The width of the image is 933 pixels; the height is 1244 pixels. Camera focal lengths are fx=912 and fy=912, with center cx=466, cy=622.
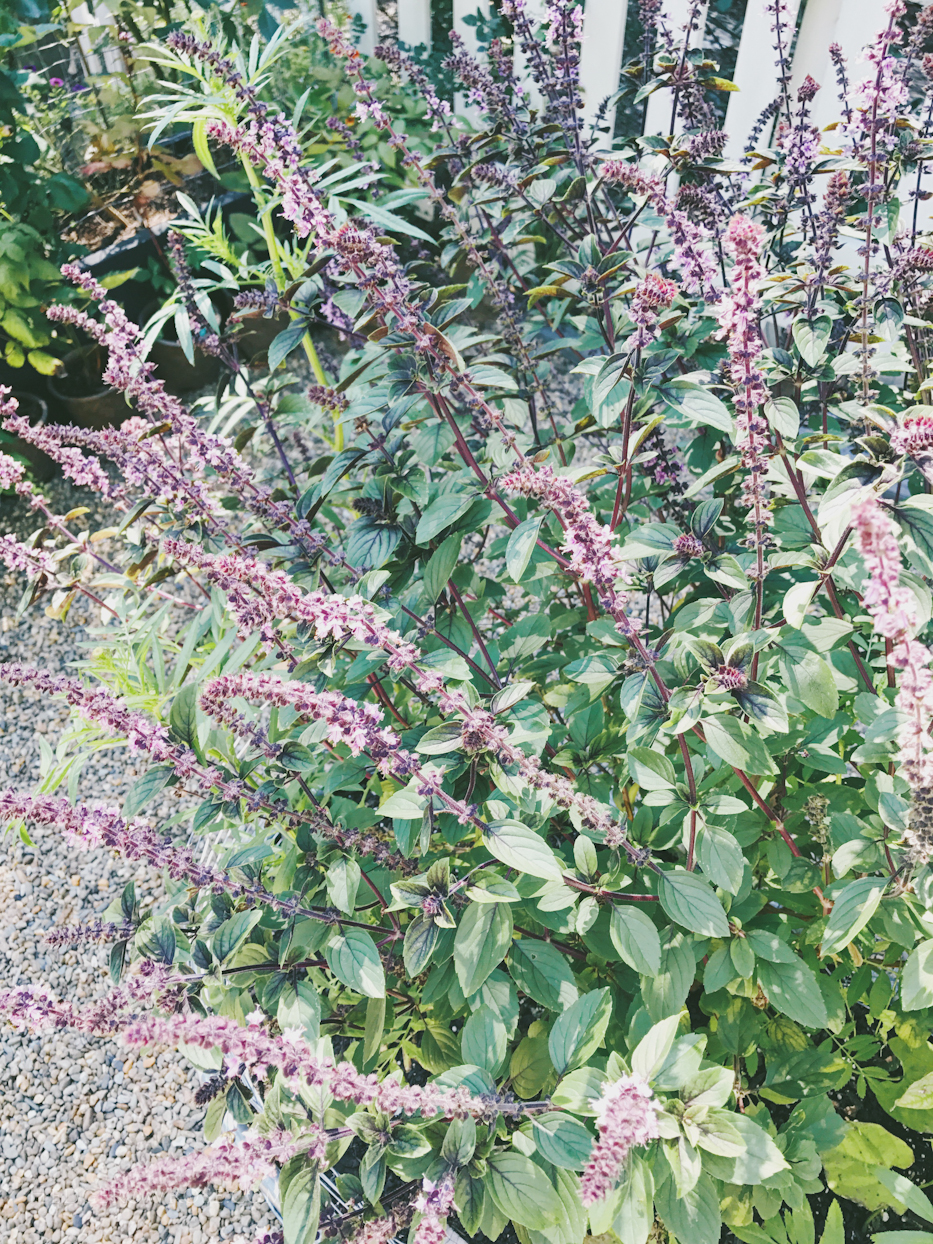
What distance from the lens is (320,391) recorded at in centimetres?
202

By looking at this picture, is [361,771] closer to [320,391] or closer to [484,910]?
[484,910]

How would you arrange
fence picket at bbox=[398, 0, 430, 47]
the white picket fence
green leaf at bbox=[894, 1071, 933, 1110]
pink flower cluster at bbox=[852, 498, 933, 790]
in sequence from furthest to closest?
fence picket at bbox=[398, 0, 430, 47] < the white picket fence < green leaf at bbox=[894, 1071, 933, 1110] < pink flower cluster at bbox=[852, 498, 933, 790]

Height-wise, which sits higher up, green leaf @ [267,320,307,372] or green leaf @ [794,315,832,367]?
green leaf @ [794,315,832,367]

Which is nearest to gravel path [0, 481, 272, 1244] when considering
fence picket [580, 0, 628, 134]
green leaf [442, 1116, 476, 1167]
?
green leaf [442, 1116, 476, 1167]

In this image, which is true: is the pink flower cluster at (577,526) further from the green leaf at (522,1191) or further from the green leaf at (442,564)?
the green leaf at (522,1191)

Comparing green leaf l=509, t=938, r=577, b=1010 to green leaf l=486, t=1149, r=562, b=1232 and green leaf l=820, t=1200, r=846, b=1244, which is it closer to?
green leaf l=486, t=1149, r=562, b=1232

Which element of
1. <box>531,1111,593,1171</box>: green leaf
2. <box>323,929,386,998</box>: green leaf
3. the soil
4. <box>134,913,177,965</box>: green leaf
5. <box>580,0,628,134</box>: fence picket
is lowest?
the soil

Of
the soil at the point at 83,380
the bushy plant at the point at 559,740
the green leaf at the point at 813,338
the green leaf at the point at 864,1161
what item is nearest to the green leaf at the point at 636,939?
the bushy plant at the point at 559,740

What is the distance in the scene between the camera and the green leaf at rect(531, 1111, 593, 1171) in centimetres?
128

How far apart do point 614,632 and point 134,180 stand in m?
4.70

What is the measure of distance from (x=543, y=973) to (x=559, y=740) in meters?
0.56

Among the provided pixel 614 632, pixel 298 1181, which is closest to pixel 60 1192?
pixel 298 1181

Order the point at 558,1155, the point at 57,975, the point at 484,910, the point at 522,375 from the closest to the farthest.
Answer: the point at 558,1155 → the point at 484,910 → the point at 522,375 → the point at 57,975

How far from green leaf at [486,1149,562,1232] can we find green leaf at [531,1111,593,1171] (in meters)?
0.03
